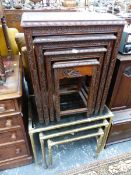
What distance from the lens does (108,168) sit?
4.21 feet

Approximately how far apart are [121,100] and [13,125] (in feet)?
2.74

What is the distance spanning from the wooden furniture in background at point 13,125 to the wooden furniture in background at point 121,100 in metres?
0.66

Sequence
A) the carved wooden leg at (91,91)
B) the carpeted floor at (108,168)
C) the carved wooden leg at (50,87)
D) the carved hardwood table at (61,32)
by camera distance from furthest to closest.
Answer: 1. the carpeted floor at (108,168)
2. the carved wooden leg at (91,91)
3. the carved wooden leg at (50,87)
4. the carved hardwood table at (61,32)

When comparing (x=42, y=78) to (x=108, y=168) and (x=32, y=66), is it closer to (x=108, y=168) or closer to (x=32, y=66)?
(x=32, y=66)

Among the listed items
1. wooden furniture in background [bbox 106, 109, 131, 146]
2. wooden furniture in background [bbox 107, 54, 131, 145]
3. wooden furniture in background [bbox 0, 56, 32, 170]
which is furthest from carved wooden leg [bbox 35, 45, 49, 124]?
wooden furniture in background [bbox 106, 109, 131, 146]

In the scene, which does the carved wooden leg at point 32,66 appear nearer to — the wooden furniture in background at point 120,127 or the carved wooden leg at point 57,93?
the carved wooden leg at point 57,93

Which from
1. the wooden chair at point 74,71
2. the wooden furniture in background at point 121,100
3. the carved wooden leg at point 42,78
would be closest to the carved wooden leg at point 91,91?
the wooden chair at point 74,71

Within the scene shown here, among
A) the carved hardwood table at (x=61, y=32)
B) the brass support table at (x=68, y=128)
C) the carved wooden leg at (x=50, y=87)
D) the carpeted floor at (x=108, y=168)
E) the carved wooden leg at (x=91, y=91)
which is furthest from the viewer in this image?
the carpeted floor at (x=108, y=168)

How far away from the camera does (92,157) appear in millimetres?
1365

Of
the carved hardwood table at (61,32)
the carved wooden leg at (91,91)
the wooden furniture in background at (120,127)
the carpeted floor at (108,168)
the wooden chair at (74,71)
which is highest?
the carved hardwood table at (61,32)

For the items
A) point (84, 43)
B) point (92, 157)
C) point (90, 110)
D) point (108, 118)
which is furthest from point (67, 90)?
point (92, 157)

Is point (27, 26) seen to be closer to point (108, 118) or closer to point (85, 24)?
point (85, 24)

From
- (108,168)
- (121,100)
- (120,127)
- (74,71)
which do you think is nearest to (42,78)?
(74,71)

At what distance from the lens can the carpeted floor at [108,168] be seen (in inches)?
49.3
